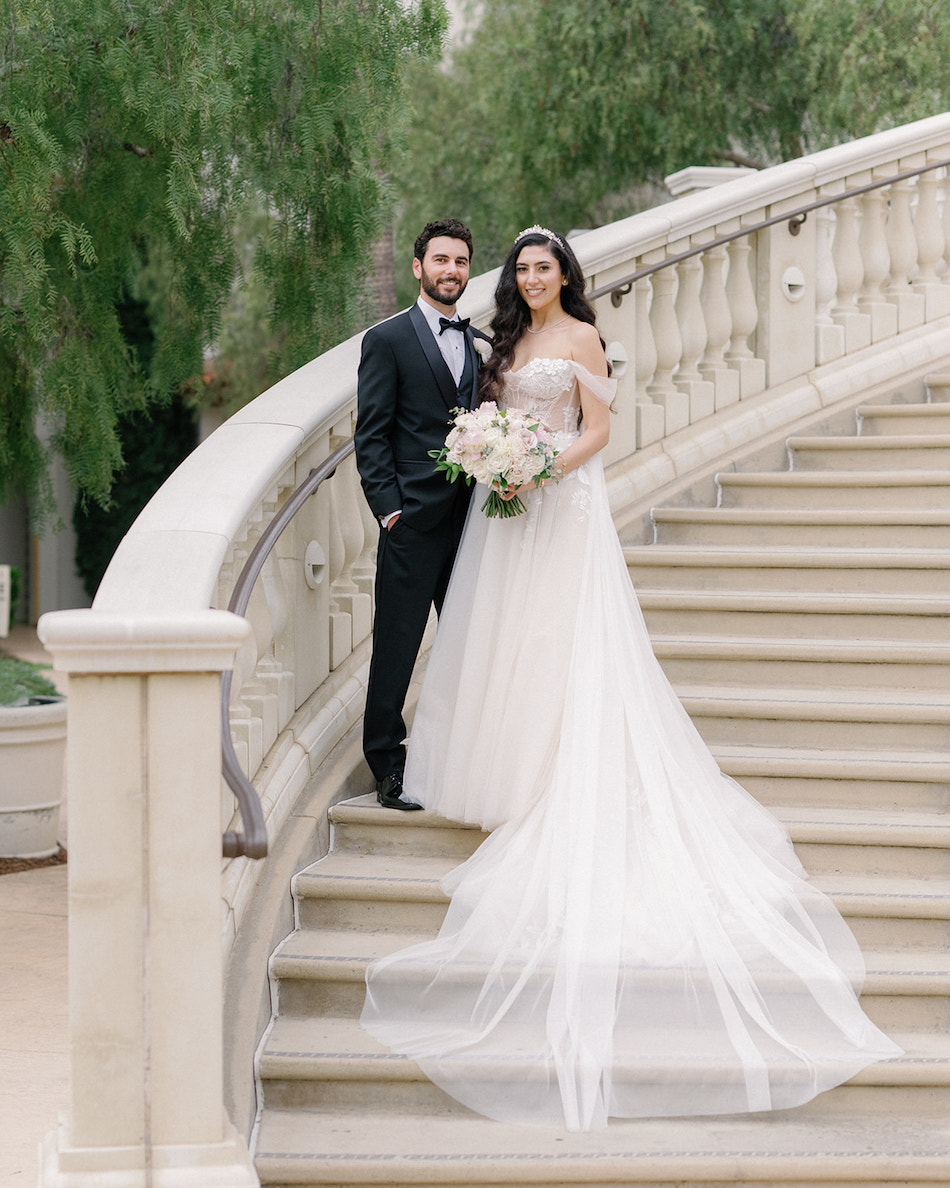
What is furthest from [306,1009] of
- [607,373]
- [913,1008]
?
[607,373]

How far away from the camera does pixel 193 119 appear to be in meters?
5.23

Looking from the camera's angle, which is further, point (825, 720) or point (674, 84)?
point (674, 84)

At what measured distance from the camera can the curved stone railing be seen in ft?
9.26

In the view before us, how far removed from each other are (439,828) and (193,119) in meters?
2.89

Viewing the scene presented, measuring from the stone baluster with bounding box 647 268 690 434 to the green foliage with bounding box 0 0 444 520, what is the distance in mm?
1293

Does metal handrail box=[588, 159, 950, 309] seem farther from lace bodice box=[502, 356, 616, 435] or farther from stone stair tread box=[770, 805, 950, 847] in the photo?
stone stair tread box=[770, 805, 950, 847]

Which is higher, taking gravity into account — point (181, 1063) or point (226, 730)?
point (226, 730)

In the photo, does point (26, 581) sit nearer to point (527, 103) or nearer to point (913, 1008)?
point (527, 103)

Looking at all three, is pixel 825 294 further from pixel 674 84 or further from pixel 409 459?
pixel 674 84

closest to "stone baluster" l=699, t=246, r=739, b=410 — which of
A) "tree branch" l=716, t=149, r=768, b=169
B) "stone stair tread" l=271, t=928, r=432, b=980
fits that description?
"stone stair tread" l=271, t=928, r=432, b=980

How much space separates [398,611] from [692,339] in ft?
8.89

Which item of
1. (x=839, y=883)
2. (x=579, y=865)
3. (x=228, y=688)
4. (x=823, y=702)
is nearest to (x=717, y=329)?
(x=823, y=702)

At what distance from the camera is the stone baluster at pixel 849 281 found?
A: 6863mm

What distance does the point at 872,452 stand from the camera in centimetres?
636
